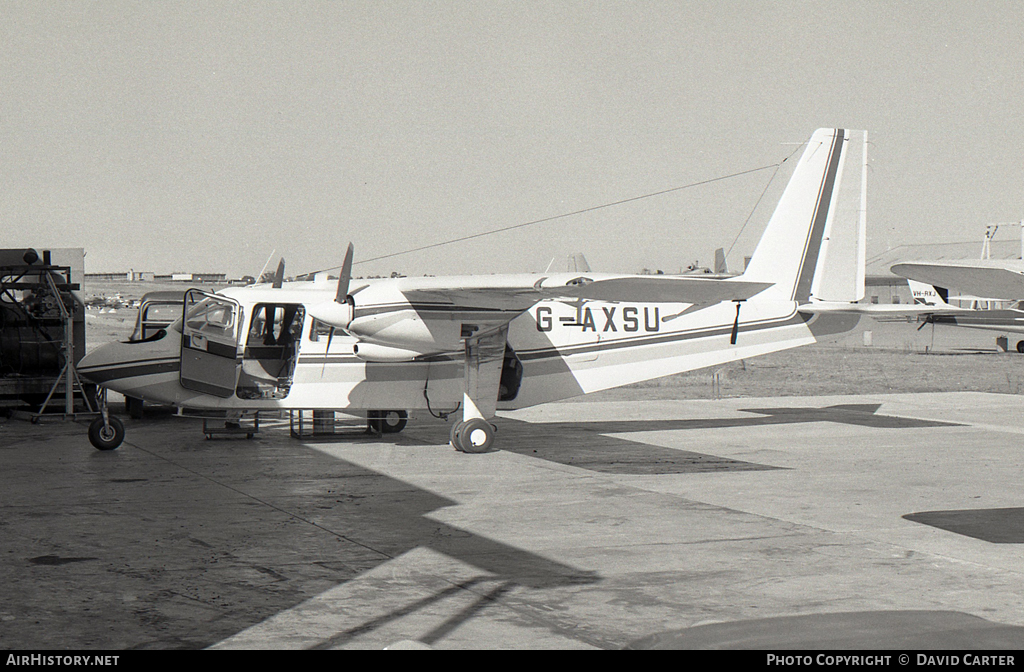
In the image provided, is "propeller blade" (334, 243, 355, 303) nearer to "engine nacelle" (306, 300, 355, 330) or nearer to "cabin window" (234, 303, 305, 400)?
"engine nacelle" (306, 300, 355, 330)

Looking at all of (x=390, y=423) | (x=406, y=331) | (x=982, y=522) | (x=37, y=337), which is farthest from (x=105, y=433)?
(x=982, y=522)

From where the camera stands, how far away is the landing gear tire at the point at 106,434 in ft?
46.0

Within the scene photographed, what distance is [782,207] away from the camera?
16.4 metres

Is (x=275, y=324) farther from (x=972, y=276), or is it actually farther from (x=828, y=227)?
(x=972, y=276)

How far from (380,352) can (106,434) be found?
4239mm

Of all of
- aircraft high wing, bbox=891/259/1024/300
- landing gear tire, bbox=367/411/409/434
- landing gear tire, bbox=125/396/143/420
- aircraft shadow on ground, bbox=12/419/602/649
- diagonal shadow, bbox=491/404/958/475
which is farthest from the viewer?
landing gear tire, bbox=125/396/143/420

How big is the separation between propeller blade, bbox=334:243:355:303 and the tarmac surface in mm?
2335

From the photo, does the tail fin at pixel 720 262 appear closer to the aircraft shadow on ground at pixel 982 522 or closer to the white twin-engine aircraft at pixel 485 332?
the white twin-engine aircraft at pixel 485 332

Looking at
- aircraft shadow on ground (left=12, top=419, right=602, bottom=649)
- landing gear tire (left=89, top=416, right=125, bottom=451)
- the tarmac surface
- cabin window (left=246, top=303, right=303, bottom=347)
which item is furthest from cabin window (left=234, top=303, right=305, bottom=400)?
aircraft shadow on ground (left=12, top=419, right=602, bottom=649)

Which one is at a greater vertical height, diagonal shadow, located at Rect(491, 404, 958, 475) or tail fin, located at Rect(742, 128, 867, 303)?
tail fin, located at Rect(742, 128, 867, 303)

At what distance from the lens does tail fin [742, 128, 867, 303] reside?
16.1 metres

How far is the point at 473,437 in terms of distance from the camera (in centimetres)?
1417

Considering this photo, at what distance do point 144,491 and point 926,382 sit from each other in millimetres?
22681
